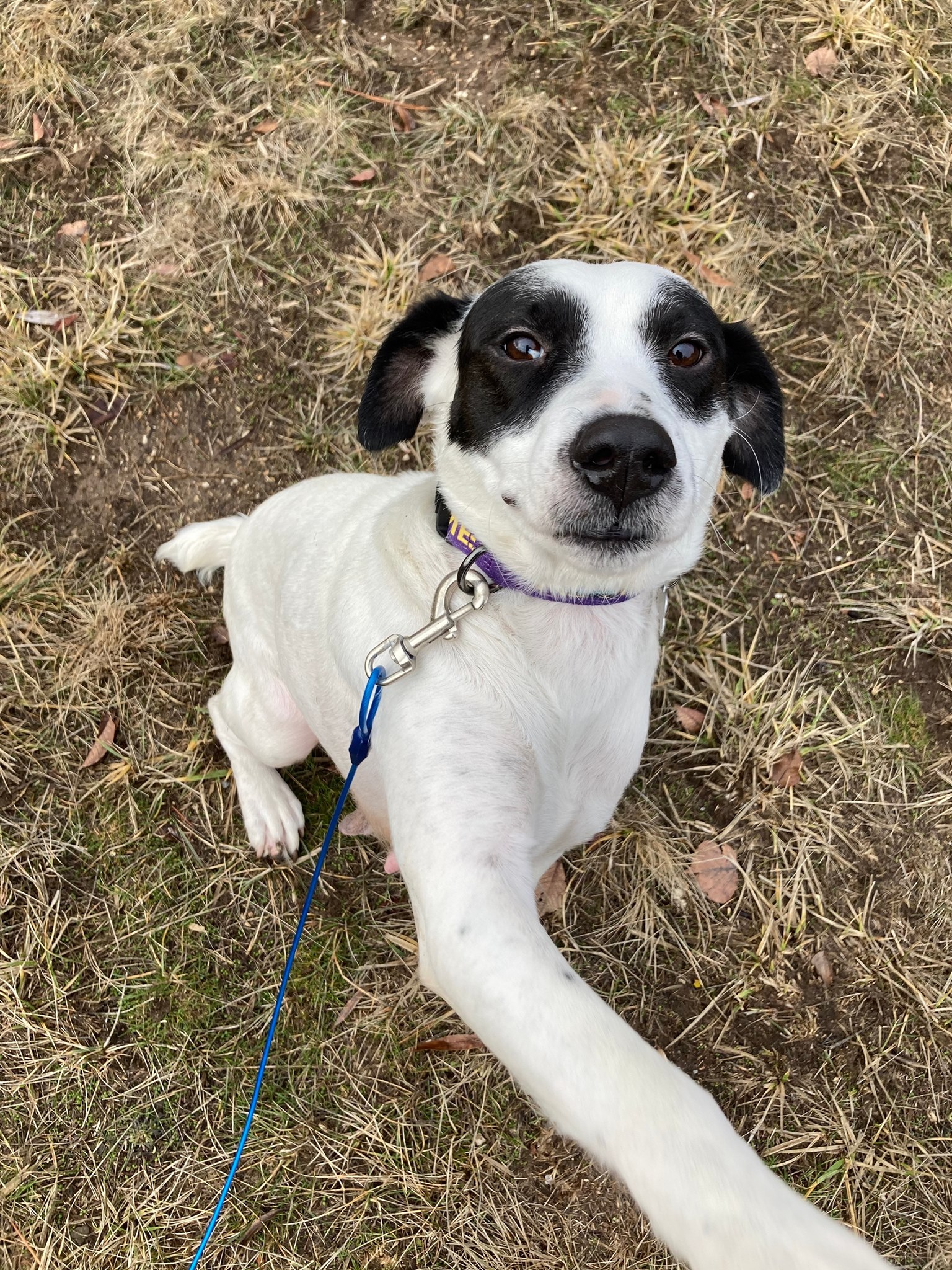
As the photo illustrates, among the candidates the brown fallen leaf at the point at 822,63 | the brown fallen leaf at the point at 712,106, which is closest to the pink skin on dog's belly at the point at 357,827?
the brown fallen leaf at the point at 712,106

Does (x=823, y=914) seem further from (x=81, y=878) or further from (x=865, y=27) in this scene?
(x=865, y=27)

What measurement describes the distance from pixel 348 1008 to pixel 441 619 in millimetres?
2156

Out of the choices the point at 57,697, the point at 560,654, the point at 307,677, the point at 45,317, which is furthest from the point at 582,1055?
the point at 45,317

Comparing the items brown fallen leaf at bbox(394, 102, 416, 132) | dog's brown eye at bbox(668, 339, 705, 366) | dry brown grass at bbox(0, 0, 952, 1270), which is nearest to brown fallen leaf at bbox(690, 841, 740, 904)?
dry brown grass at bbox(0, 0, 952, 1270)

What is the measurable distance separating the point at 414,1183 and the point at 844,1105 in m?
1.78

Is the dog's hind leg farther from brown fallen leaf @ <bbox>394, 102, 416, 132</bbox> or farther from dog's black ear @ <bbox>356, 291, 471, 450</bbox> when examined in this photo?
brown fallen leaf @ <bbox>394, 102, 416, 132</bbox>

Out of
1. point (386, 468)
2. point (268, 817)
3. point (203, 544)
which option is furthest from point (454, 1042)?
point (386, 468)

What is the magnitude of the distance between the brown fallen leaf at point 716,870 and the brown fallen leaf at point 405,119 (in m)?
3.82

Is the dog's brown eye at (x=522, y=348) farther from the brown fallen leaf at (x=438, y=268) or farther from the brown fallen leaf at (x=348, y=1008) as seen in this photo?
the brown fallen leaf at (x=348, y=1008)

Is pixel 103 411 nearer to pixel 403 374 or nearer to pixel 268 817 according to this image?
pixel 403 374

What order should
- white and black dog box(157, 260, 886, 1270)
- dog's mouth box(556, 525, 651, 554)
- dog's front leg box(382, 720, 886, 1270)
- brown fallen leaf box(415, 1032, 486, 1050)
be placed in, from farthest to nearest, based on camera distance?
brown fallen leaf box(415, 1032, 486, 1050) < dog's mouth box(556, 525, 651, 554) < white and black dog box(157, 260, 886, 1270) < dog's front leg box(382, 720, 886, 1270)

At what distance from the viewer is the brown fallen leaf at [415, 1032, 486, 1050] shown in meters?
3.42

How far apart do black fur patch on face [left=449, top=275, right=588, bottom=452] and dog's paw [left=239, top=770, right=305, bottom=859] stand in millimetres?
1918

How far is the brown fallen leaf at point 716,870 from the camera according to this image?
357 centimetres
